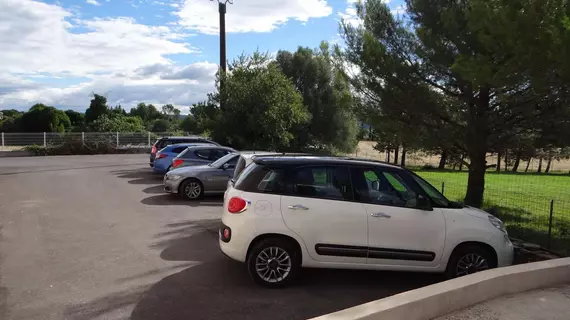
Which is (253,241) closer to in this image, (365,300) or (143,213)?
(365,300)

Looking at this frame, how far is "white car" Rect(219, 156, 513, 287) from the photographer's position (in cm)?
600

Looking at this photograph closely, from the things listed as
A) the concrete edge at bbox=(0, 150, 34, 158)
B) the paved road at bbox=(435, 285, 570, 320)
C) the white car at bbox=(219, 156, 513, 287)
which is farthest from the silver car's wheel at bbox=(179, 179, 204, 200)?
the concrete edge at bbox=(0, 150, 34, 158)

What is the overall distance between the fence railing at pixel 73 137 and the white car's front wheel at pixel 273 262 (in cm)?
3100

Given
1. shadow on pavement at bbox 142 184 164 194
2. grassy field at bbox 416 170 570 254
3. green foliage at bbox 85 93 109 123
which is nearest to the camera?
grassy field at bbox 416 170 570 254

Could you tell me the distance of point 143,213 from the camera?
11016mm

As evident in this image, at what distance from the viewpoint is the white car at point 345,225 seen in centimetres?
600

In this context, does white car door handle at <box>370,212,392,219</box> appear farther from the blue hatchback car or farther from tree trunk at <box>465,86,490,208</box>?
the blue hatchback car

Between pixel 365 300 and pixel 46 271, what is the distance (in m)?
4.27

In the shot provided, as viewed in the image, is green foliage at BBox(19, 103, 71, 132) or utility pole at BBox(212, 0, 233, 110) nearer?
utility pole at BBox(212, 0, 233, 110)

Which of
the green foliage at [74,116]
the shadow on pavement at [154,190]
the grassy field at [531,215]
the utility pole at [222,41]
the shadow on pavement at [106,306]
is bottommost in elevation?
the shadow on pavement at [106,306]

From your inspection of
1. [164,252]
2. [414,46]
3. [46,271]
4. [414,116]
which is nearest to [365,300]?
[164,252]

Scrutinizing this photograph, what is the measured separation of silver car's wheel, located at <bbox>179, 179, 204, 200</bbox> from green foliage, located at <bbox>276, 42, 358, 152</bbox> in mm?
15135

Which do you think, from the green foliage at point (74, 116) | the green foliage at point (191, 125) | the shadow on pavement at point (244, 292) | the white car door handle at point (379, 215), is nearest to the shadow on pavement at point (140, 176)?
the green foliage at point (191, 125)

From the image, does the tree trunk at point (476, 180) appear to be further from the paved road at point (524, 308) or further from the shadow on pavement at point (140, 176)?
the shadow on pavement at point (140, 176)
